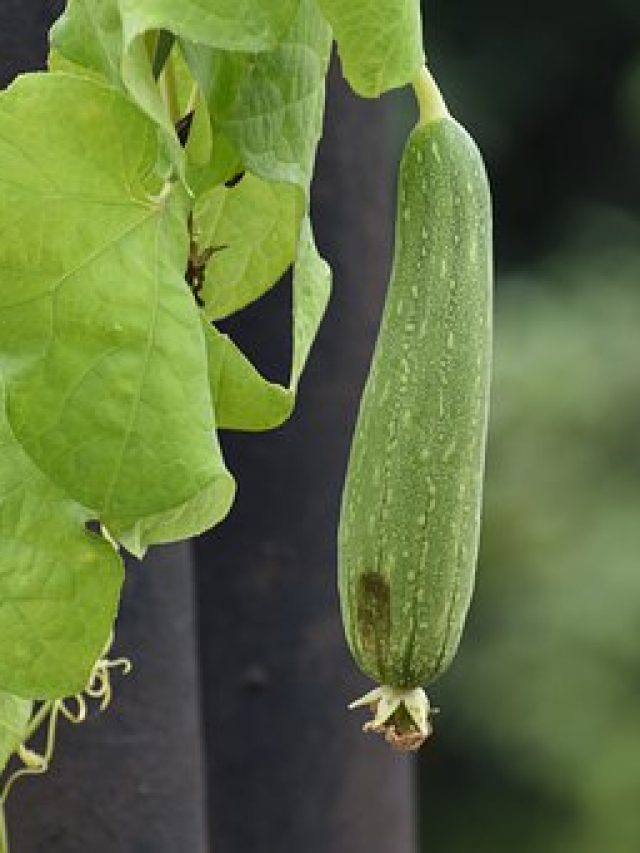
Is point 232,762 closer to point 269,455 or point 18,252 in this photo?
point 269,455

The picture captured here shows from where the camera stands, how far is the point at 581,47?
4035mm

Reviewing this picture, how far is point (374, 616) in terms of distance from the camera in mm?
676

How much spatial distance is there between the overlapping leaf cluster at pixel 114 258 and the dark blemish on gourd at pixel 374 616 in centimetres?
7

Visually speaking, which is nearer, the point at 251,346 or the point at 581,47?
the point at 251,346

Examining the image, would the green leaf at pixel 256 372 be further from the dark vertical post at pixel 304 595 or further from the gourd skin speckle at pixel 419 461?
the dark vertical post at pixel 304 595

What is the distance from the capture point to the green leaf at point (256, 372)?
0.66 meters

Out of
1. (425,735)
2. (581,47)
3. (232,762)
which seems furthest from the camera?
(581,47)

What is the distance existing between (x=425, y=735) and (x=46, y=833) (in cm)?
28

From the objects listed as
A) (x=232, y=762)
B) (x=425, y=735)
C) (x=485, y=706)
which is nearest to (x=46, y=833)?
(x=425, y=735)

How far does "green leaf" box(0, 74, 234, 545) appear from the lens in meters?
0.59

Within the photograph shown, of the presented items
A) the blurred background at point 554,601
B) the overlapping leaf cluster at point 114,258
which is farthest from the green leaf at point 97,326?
the blurred background at point 554,601

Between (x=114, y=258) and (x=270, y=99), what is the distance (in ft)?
0.21

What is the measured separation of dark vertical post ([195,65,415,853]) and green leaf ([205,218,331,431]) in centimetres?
48

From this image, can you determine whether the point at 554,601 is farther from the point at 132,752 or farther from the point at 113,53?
the point at 113,53
